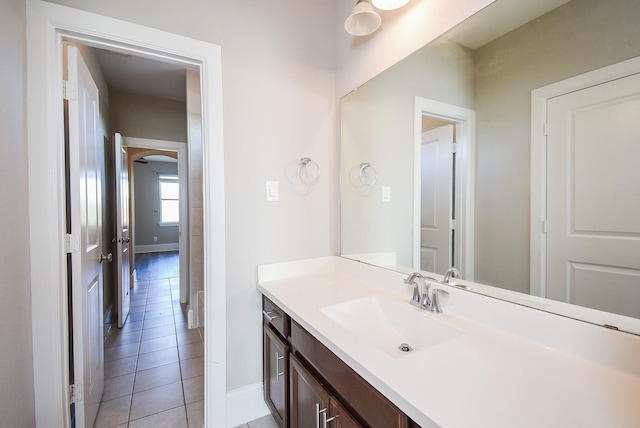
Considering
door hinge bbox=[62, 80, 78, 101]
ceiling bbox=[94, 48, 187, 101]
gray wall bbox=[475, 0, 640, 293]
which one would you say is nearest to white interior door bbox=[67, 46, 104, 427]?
door hinge bbox=[62, 80, 78, 101]

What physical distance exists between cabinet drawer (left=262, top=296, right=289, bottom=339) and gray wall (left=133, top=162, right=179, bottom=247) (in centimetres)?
820

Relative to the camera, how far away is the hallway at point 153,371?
166cm

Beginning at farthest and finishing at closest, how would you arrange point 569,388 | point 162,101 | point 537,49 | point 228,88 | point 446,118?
point 162,101
point 228,88
point 446,118
point 537,49
point 569,388

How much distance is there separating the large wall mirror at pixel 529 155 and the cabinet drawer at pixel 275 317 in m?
0.65

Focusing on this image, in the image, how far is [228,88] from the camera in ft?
4.95

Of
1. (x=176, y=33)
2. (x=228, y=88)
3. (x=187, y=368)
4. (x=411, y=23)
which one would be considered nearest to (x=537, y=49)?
(x=411, y=23)

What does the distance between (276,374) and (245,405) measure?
38 centimetres

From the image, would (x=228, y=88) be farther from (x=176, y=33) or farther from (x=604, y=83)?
(x=604, y=83)

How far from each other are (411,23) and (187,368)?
278cm

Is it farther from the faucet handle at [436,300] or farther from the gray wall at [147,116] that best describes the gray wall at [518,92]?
the gray wall at [147,116]

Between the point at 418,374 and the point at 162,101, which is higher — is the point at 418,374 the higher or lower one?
the lower one

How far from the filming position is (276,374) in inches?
54.7

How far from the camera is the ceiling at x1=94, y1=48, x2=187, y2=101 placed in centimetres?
266

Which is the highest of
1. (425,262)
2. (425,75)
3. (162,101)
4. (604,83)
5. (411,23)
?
(162,101)
